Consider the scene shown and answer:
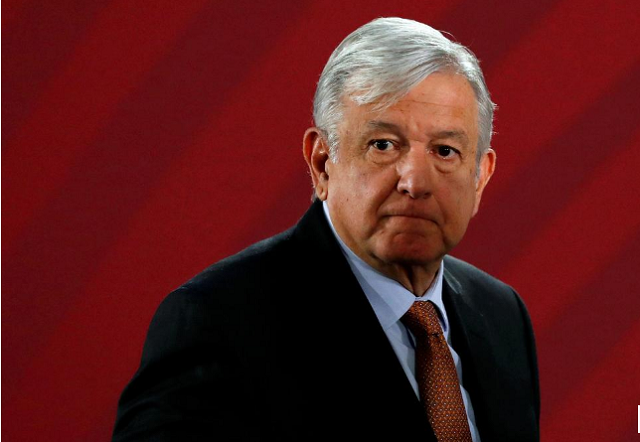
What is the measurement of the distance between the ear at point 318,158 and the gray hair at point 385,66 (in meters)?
0.02

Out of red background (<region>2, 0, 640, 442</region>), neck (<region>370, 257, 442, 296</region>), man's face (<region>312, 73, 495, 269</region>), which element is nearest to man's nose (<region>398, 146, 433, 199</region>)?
man's face (<region>312, 73, 495, 269</region>)

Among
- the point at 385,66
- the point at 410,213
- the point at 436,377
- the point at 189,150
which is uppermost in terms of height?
the point at 189,150

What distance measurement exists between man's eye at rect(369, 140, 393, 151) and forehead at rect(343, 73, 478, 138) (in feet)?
0.10

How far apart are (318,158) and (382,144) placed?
0.16m

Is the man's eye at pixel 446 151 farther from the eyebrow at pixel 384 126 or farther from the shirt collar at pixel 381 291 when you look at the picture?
the shirt collar at pixel 381 291

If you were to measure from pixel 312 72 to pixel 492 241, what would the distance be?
64 cm

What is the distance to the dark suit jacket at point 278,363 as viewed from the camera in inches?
51.4

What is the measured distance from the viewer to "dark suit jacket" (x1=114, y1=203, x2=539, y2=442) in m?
1.30

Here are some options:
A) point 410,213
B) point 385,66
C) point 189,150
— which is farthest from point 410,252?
point 189,150

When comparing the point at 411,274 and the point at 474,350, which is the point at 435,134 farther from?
the point at 474,350

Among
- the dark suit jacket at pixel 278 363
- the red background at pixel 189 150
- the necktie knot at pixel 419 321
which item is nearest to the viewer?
the dark suit jacket at pixel 278 363

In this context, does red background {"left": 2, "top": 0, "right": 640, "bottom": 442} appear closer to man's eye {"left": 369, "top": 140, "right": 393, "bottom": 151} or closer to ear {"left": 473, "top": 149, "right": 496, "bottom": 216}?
ear {"left": 473, "top": 149, "right": 496, "bottom": 216}

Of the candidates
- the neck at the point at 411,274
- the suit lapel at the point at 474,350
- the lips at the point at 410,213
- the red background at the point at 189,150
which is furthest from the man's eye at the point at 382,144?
the red background at the point at 189,150

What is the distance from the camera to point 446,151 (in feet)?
4.69
